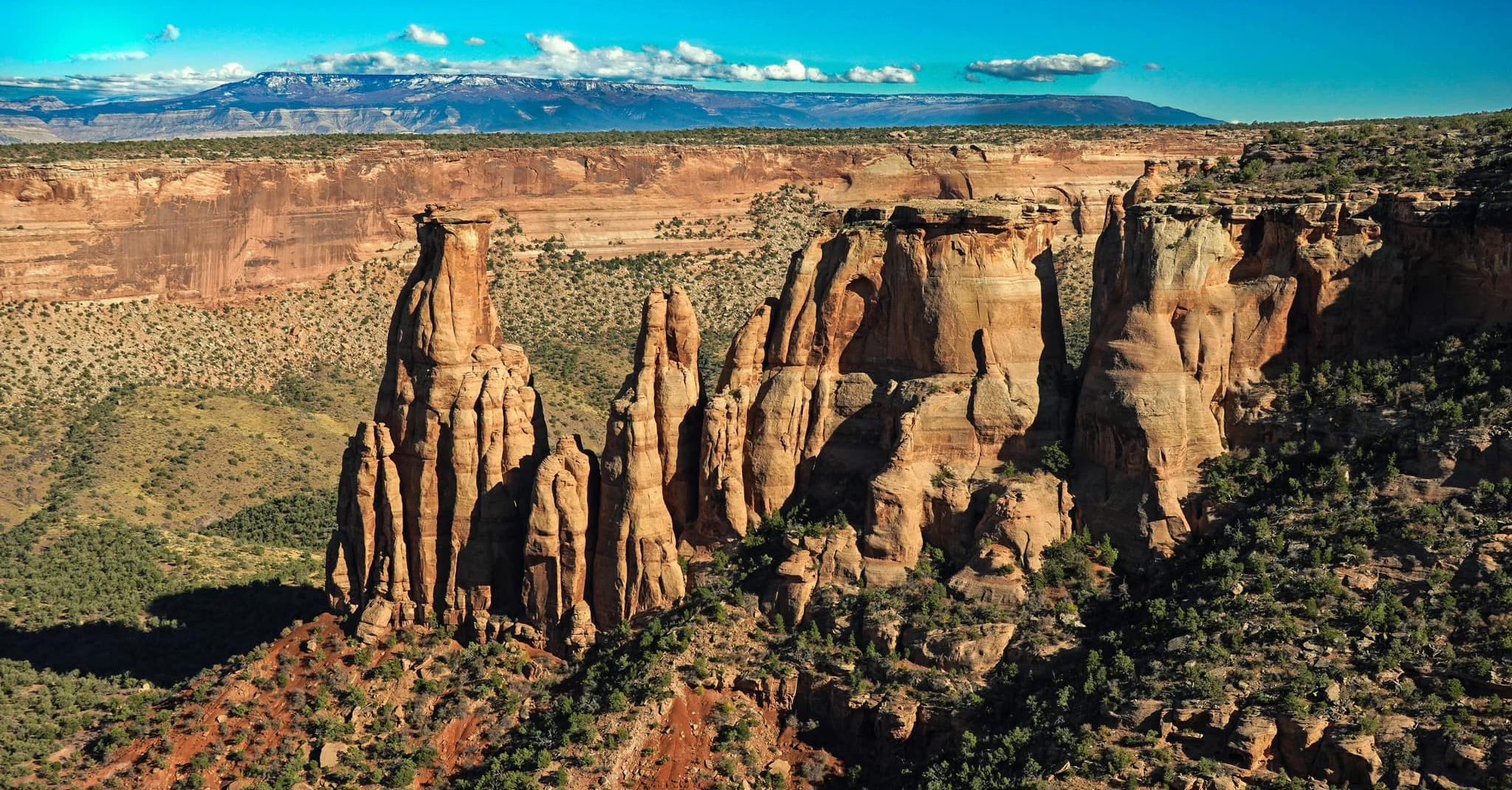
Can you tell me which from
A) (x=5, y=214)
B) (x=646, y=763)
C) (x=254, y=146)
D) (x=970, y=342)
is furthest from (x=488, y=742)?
(x=254, y=146)

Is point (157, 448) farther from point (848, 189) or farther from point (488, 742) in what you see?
point (848, 189)

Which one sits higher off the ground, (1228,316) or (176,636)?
(1228,316)

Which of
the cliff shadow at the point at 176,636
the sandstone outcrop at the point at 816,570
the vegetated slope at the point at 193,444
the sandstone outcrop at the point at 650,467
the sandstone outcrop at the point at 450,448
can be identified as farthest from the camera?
the vegetated slope at the point at 193,444

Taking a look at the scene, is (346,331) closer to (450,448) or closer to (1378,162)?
(450,448)

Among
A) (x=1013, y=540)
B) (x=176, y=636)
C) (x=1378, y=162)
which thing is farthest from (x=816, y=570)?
(x=176, y=636)

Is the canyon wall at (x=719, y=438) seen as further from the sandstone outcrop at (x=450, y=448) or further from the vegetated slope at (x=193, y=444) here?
the vegetated slope at (x=193, y=444)

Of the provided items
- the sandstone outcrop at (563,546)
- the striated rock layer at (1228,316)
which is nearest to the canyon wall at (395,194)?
the sandstone outcrop at (563,546)
